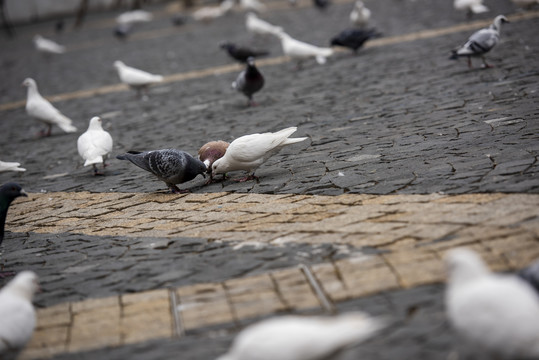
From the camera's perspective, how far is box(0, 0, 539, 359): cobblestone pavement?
368 cm

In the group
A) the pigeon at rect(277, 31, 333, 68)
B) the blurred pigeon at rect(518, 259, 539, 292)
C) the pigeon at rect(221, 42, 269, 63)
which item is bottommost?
the blurred pigeon at rect(518, 259, 539, 292)

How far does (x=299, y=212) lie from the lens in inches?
205

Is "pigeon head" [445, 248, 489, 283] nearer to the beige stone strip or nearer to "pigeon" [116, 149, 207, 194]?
"pigeon" [116, 149, 207, 194]

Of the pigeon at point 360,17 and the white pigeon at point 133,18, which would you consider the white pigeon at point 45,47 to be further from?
the pigeon at point 360,17

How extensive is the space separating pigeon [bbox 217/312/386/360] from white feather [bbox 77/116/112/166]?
4919mm

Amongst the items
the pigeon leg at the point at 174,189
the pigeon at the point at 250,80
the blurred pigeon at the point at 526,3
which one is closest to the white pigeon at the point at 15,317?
the pigeon leg at the point at 174,189

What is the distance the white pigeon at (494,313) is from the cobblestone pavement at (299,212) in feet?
1.24

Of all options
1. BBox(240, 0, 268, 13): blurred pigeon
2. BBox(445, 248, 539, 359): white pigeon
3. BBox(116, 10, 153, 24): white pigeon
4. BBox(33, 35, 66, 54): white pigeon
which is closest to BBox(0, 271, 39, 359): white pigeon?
BBox(445, 248, 539, 359): white pigeon

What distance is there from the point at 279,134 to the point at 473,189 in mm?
1784

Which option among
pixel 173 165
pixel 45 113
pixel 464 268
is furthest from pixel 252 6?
pixel 464 268

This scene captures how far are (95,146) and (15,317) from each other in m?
4.31

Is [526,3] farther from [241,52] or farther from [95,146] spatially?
[95,146]

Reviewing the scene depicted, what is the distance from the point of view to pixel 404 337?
10.3 feet

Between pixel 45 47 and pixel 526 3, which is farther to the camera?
pixel 45 47
